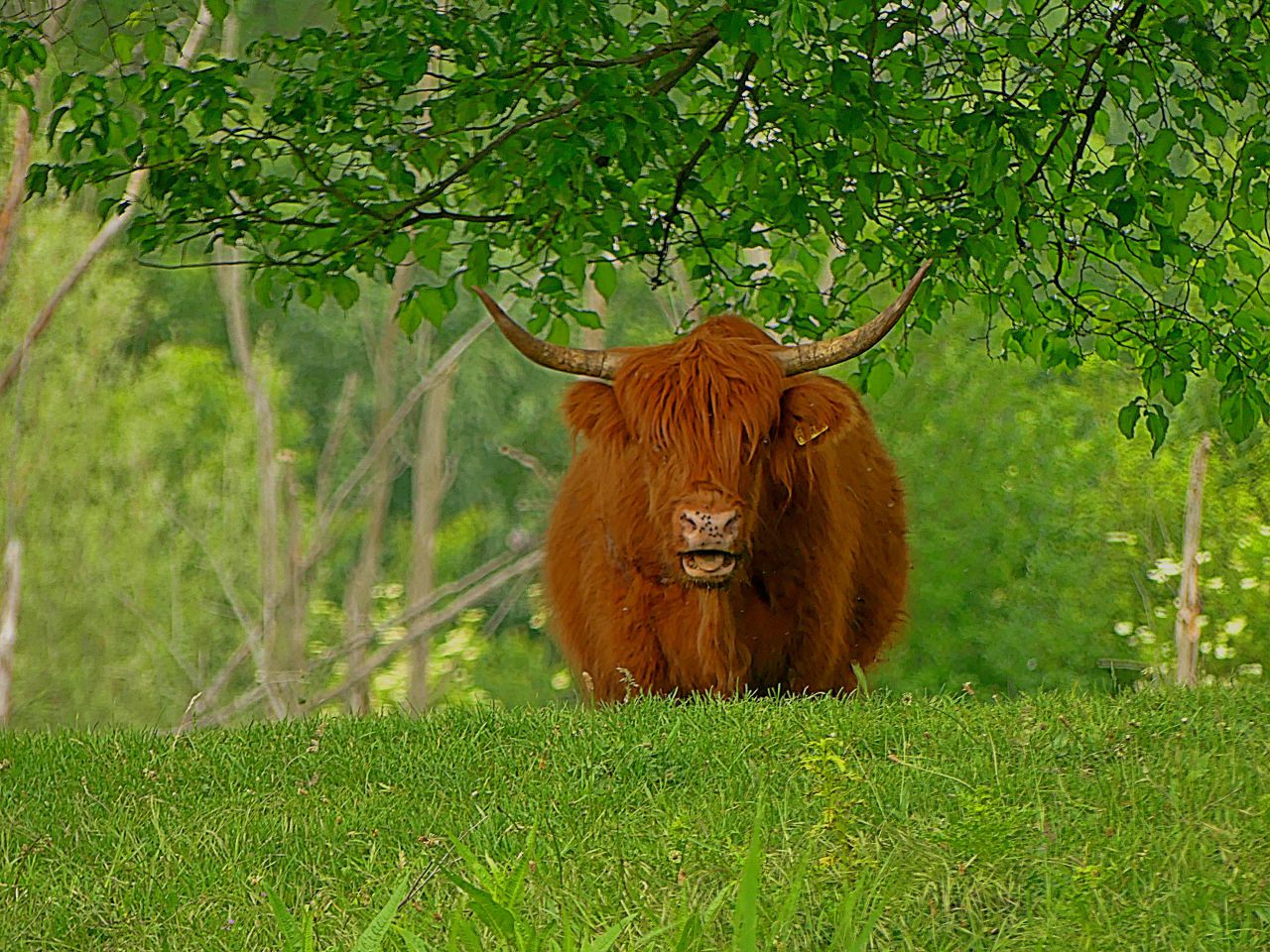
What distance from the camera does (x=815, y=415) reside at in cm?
768

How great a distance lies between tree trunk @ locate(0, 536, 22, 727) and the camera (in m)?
24.6

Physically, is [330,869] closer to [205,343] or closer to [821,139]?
[821,139]

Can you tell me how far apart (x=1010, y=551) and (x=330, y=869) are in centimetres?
2089

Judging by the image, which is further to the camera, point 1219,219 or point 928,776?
point 1219,219

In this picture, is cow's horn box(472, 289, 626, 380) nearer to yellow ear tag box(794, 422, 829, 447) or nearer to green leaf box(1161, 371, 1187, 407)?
yellow ear tag box(794, 422, 829, 447)

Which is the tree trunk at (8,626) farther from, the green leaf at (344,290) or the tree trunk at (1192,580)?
the green leaf at (344,290)

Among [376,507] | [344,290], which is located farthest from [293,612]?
[344,290]

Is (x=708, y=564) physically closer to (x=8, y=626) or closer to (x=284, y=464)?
(x=8, y=626)

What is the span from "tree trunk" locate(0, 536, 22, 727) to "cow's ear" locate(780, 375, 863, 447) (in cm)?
1913

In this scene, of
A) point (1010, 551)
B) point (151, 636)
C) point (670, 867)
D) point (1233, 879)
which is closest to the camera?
point (1233, 879)

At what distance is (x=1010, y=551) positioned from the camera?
957 inches

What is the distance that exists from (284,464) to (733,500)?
2372 cm

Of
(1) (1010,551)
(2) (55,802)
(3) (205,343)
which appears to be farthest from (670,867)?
(3) (205,343)

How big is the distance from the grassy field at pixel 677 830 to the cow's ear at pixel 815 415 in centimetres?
193
